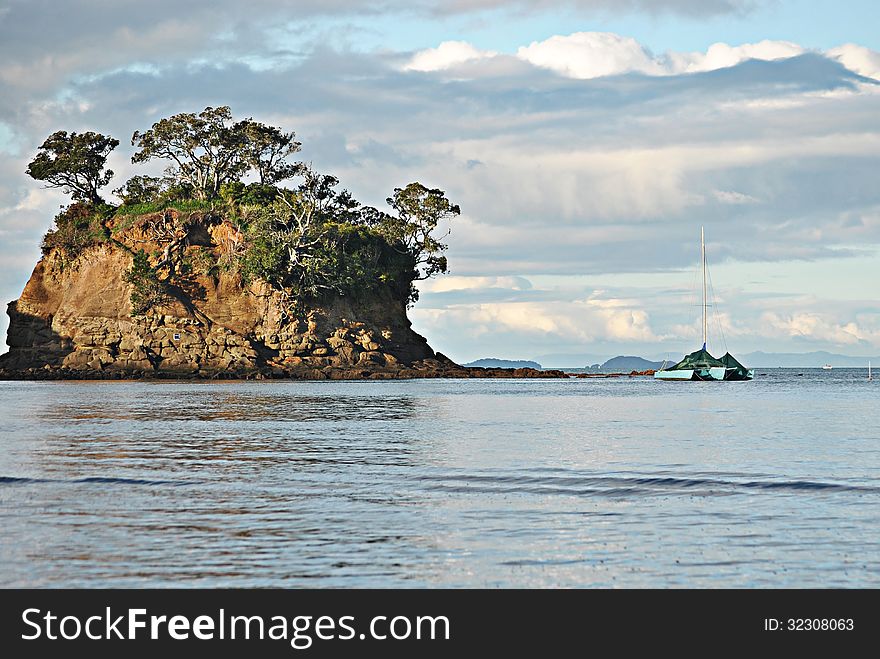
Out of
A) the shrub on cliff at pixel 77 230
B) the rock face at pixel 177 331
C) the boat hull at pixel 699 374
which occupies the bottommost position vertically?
the boat hull at pixel 699 374

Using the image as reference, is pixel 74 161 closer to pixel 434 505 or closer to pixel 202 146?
pixel 202 146

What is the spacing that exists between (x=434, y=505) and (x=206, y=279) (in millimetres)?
71120

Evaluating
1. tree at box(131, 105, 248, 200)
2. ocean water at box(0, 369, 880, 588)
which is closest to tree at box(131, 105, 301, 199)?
tree at box(131, 105, 248, 200)

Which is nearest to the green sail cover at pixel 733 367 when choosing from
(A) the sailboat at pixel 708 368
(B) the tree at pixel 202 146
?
(A) the sailboat at pixel 708 368

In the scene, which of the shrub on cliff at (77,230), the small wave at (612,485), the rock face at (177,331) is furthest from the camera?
the shrub on cliff at (77,230)

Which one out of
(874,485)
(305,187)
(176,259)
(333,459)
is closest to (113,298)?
(176,259)

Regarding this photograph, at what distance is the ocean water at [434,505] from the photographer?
1118 centimetres

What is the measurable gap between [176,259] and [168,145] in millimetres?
12542

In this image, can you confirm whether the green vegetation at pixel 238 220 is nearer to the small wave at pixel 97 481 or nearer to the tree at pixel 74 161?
Answer: the tree at pixel 74 161

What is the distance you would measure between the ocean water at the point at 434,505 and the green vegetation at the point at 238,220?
165 feet

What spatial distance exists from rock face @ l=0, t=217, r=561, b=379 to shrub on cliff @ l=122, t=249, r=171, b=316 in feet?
2.13
